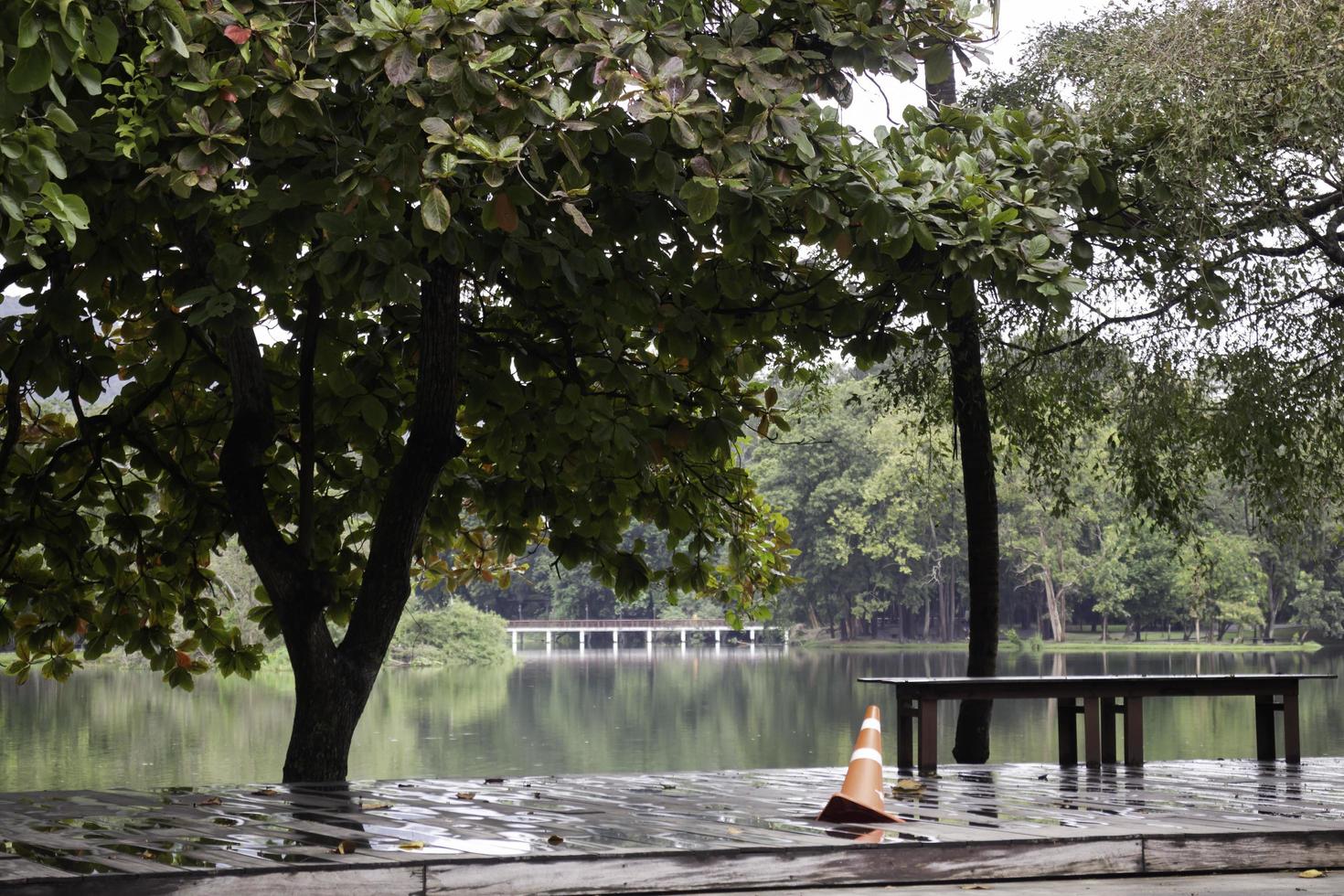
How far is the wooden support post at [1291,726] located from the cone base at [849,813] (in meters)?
4.54

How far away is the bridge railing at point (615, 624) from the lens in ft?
287

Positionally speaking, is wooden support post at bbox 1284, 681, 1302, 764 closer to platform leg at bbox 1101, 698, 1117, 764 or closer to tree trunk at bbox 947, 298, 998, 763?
platform leg at bbox 1101, 698, 1117, 764

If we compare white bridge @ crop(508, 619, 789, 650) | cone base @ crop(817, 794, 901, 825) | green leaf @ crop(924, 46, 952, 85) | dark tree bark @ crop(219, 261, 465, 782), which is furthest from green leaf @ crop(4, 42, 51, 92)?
white bridge @ crop(508, 619, 789, 650)

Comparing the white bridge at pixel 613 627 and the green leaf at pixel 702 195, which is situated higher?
the green leaf at pixel 702 195

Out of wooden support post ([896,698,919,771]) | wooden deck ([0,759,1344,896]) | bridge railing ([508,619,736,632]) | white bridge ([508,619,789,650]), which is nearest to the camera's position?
wooden deck ([0,759,1344,896])

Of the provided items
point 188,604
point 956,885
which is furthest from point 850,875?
point 188,604

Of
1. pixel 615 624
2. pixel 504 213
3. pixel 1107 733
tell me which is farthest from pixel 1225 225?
pixel 615 624

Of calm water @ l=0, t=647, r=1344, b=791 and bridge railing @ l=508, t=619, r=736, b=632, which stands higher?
bridge railing @ l=508, t=619, r=736, b=632

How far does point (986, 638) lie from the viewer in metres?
11.5

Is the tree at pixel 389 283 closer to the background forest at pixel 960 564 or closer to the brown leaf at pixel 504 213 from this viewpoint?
the brown leaf at pixel 504 213

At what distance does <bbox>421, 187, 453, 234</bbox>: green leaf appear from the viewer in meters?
6.09

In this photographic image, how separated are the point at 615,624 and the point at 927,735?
79.7 meters

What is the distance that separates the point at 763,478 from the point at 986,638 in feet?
202

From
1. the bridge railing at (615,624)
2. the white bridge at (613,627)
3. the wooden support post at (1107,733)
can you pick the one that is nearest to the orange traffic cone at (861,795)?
the wooden support post at (1107,733)
